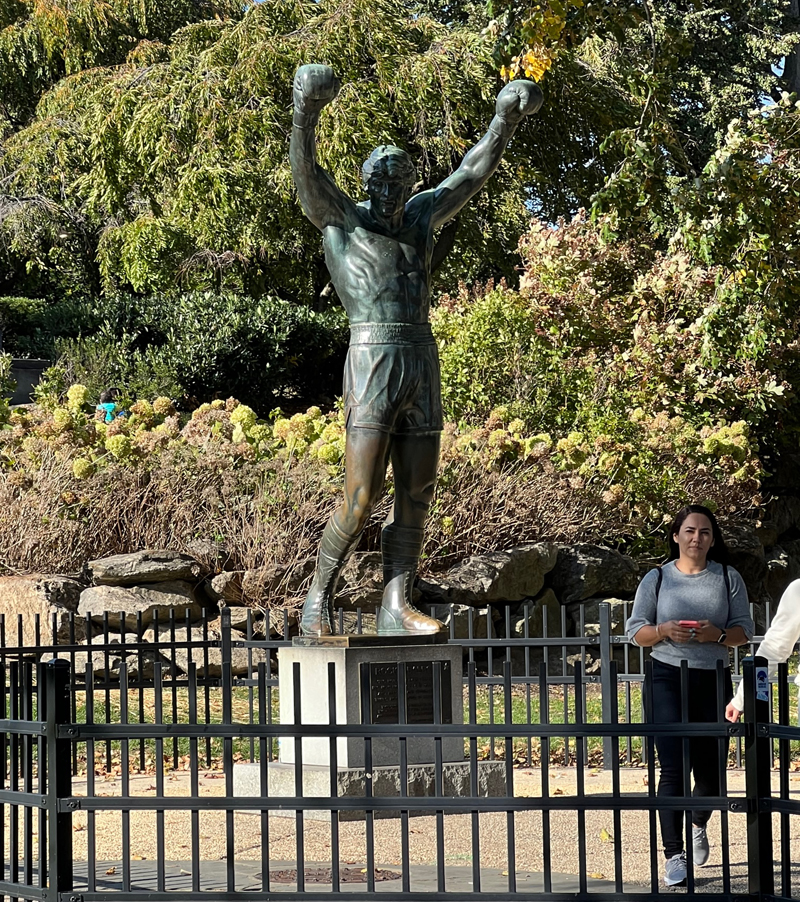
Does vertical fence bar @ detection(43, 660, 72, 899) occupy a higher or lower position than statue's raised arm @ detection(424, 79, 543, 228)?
lower

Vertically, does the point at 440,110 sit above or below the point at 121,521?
above

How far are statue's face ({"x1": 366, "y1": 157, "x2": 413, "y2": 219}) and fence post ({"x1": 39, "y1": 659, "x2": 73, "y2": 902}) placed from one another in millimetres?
3352

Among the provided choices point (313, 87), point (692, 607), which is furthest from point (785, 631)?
point (313, 87)

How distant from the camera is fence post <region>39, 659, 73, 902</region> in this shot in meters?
4.32

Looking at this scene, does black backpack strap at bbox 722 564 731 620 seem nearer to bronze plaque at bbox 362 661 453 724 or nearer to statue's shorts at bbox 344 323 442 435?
bronze plaque at bbox 362 661 453 724

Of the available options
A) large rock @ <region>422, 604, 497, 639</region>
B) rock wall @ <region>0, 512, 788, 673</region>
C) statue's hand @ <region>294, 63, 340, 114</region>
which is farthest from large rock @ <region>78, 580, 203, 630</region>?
statue's hand @ <region>294, 63, 340, 114</region>

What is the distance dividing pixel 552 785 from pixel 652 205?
16.7ft

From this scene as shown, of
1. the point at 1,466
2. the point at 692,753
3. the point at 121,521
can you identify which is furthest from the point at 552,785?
the point at 1,466

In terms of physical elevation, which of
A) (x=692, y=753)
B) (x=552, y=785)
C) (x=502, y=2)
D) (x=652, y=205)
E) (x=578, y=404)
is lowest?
(x=552, y=785)

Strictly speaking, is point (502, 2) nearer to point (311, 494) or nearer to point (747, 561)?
point (311, 494)

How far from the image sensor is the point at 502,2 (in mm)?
11109

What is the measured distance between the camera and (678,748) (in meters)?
5.74

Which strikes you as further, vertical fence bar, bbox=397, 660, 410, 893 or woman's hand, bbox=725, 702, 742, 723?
woman's hand, bbox=725, 702, 742, 723

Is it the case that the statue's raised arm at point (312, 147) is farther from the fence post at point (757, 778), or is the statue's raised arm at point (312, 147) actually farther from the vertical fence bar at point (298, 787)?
the fence post at point (757, 778)
